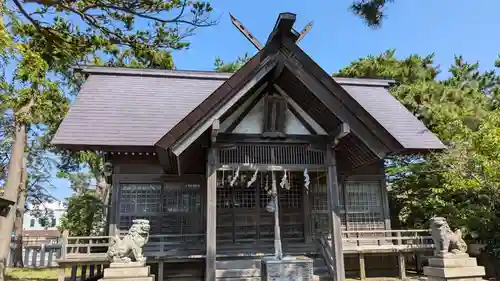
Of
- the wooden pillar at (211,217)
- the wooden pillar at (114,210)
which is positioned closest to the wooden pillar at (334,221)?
the wooden pillar at (211,217)

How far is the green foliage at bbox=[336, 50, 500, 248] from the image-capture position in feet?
31.0

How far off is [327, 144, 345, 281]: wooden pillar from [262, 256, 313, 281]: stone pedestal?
43.2 inches

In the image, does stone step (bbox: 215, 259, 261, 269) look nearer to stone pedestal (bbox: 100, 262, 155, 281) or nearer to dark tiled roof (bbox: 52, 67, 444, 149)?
stone pedestal (bbox: 100, 262, 155, 281)

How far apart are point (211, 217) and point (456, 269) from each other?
4.94 m

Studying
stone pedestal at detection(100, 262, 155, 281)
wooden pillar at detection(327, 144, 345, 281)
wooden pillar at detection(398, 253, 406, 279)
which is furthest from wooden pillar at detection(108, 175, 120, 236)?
wooden pillar at detection(398, 253, 406, 279)

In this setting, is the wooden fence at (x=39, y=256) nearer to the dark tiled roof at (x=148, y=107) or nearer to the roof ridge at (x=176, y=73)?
the roof ridge at (x=176, y=73)

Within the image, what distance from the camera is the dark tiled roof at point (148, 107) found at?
1013cm

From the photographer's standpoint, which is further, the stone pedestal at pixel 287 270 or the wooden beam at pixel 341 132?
the wooden beam at pixel 341 132

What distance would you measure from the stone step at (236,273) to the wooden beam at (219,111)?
10.9 ft

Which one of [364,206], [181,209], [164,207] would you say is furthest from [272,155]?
[364,206]

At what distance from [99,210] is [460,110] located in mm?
16466

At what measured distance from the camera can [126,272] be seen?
636 cm

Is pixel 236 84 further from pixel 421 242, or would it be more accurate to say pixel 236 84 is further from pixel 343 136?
pixel 421 242

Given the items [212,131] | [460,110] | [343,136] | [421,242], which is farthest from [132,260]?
[460,110]
